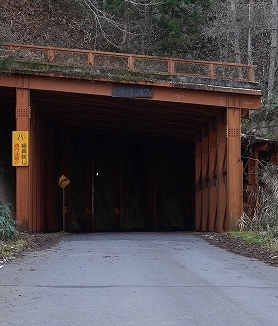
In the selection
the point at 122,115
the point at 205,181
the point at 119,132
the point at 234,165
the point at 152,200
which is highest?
the point at 122,115

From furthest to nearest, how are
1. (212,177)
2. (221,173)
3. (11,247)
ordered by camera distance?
(212,177) → (221,173) → (11,247)

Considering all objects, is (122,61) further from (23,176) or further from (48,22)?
(48,22)

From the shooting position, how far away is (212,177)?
2852 centimetres

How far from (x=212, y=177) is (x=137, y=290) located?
1877 centimetres

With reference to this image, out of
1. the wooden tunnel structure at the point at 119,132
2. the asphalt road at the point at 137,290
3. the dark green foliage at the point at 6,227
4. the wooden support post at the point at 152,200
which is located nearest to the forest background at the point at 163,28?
the wooden tunnel structure at the point at 119,132

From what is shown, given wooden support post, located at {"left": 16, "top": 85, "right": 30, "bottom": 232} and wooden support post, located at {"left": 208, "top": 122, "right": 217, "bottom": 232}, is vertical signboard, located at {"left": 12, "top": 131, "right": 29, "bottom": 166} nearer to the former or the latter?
wooden support post, located at {"left": 16, "top": 85, "right": 30, "bottom": 232}

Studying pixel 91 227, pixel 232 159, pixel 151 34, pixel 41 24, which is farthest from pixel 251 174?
pixel 41 24

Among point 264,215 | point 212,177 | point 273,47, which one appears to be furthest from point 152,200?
point 264,215

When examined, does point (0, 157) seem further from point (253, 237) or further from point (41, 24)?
point (41, 24)

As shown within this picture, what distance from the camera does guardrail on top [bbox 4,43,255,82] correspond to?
24.5 m

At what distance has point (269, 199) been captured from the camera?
76.7 ft

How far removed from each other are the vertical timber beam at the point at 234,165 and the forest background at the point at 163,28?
13.1 meters

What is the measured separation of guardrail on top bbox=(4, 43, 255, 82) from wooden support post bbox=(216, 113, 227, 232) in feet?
6.79

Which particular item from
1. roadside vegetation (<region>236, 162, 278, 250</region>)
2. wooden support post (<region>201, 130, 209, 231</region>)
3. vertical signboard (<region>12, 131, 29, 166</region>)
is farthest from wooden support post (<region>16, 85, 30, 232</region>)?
wooden support post (<region>201, 130, 209, 231</region>)
